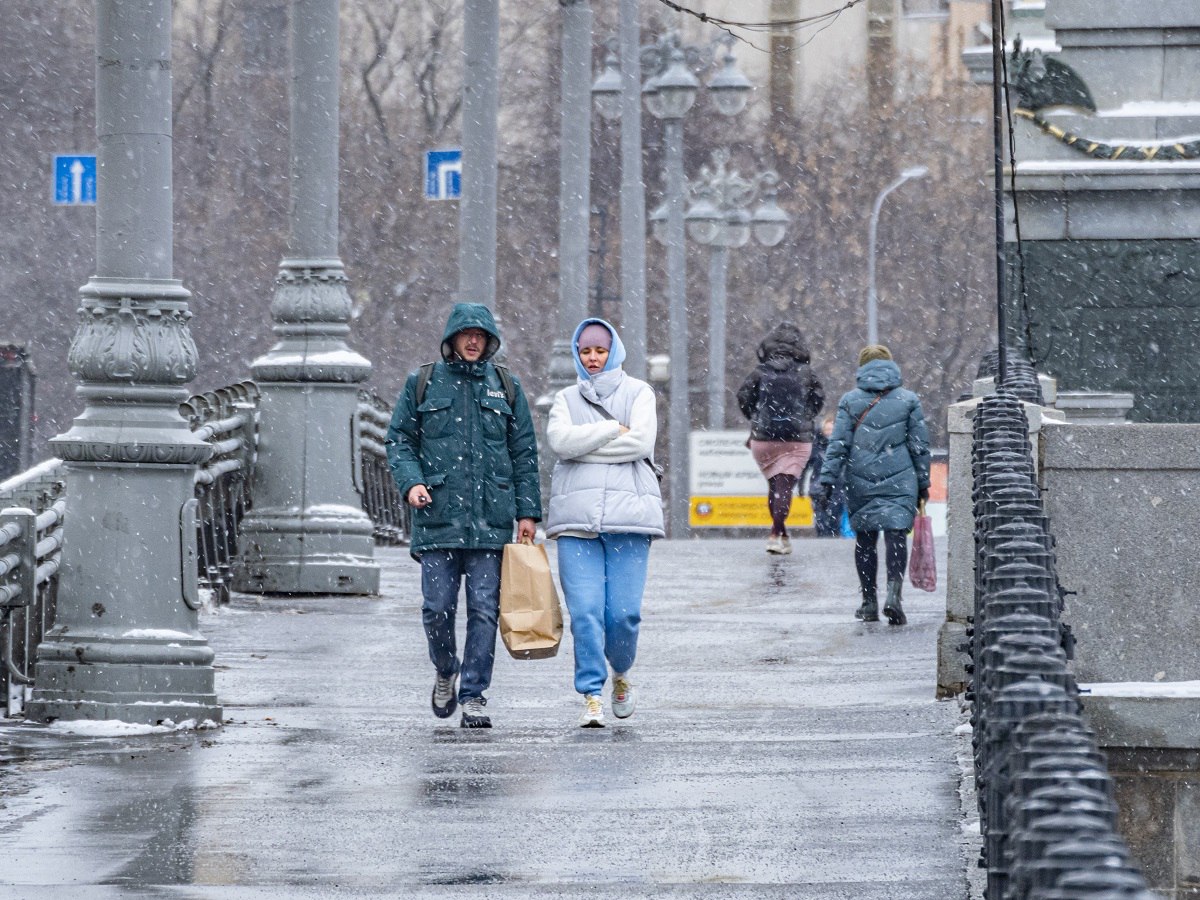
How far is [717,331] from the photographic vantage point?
34.9 meters

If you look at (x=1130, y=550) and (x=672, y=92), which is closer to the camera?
(x=1130, y=550)

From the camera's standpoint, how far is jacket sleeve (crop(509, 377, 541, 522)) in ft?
31.4

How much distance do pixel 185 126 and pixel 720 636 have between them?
39119 mm

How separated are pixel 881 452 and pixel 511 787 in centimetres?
636

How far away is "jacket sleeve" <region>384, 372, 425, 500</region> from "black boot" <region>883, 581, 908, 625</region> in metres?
4.78

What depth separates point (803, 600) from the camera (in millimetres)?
15219

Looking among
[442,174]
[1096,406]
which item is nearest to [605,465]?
[1096,406]

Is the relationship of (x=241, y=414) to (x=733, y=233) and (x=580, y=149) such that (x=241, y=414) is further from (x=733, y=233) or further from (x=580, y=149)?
(x=733, y=233)

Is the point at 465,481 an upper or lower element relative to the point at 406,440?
lower

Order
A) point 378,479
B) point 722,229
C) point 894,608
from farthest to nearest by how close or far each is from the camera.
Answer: point 722,229
point 378,479
point 894,608

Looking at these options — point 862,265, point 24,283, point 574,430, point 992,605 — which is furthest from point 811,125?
point 992,605

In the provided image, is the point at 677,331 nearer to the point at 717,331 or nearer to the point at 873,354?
the point at 717,331

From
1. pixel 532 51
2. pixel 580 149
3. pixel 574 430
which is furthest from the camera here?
pixel 532 51

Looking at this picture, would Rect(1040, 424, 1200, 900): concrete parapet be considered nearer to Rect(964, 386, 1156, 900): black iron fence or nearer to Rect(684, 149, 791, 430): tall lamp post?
Rect(964, 386, 1156, 900): black iron fence
